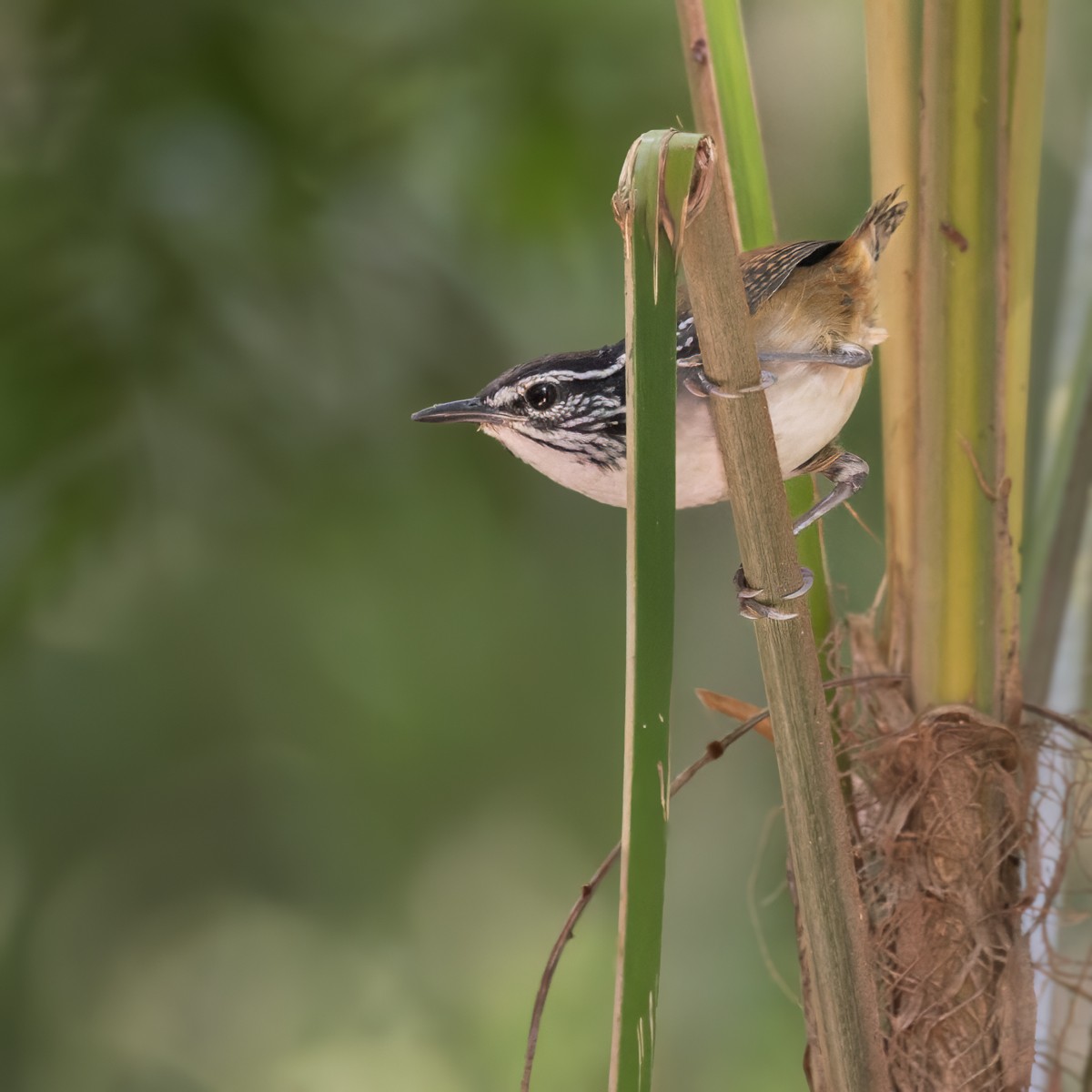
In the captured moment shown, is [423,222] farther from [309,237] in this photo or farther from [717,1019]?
[717,1019]

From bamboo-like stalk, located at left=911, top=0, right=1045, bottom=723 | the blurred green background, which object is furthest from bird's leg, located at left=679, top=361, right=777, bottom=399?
the blurred green background

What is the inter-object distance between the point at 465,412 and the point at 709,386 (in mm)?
211

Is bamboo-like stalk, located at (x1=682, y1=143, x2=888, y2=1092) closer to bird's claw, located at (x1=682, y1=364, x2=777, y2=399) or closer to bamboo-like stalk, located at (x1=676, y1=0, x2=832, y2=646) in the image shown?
bird's claw, located at (x1=682, y1=364, x2=777, y2=399)

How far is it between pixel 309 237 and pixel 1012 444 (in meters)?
1.08

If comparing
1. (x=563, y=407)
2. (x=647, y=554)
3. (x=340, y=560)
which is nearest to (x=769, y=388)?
(x=563, y=407)

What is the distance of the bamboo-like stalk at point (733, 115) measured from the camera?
2.13ft

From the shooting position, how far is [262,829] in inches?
60.5

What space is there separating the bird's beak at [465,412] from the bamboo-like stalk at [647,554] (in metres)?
0.24

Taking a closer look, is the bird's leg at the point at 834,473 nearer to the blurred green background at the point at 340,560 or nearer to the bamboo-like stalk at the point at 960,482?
the bamboo-like stalk at the point at 960,482

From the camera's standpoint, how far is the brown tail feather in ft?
2.19

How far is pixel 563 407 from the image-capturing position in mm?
637

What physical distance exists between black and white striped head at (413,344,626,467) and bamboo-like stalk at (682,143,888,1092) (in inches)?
6.4

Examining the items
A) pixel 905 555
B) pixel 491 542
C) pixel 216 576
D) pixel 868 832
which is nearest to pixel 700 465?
pixel 905 555

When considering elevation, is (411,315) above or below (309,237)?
below
